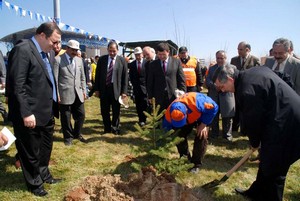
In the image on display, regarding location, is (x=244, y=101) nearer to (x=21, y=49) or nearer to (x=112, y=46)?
(x=21, y=49)

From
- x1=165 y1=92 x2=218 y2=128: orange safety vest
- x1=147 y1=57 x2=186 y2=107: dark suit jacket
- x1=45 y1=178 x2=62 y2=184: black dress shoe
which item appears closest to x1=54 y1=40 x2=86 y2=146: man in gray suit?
x1=147 y1=57 x2=186 y2=107: dark suit jacket

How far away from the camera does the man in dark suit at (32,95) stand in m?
3.15

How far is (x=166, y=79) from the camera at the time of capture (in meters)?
5.93

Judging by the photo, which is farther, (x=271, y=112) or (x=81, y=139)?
(x=81, y=139)

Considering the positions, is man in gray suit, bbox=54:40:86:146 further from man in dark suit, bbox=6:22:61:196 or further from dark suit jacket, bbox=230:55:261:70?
dark suit jacket, bbox=230:55:261:70

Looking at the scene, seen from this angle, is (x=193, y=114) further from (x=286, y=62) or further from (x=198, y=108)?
(x=286, y=62)

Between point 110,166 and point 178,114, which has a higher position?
point 178,114

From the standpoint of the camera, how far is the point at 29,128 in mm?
3359

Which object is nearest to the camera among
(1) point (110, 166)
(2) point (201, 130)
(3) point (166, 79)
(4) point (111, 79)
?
(2) point (201, 130)

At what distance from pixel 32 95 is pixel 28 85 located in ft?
0.44

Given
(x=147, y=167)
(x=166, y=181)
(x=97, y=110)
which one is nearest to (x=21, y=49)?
(x=147, y=167)

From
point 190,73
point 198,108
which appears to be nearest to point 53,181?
point 198,108

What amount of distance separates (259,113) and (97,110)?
7.73m

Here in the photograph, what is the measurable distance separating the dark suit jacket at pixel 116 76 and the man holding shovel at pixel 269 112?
364 cm
